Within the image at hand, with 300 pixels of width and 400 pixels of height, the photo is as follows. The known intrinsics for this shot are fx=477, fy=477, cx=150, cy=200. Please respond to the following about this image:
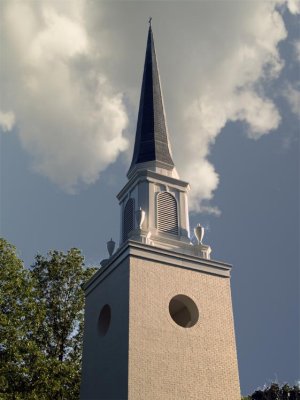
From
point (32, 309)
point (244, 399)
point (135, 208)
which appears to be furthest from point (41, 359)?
point (244, 399)

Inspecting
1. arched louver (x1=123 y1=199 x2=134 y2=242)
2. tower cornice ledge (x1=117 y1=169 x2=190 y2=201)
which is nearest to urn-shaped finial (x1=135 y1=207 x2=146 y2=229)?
arched louver (x1=123 y1=199 x2=134 y2=242)

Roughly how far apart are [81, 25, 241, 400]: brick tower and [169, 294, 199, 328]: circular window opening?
0.11 feet

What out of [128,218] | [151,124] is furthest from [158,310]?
[151,124]

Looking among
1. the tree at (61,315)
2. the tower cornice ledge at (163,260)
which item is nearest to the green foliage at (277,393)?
the tree at (61,315)

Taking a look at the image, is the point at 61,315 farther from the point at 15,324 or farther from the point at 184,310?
the point at 184,310

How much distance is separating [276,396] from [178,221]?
23.8 meters

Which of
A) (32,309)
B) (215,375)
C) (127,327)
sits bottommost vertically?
(215,375)

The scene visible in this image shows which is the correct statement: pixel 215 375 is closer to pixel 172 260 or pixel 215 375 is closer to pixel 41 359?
pixel 172 260

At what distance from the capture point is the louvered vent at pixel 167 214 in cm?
1600

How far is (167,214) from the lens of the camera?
53.5ft

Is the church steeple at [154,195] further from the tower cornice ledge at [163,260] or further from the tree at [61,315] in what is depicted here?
the tree at [61,315]

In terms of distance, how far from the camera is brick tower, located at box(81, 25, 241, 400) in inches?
503

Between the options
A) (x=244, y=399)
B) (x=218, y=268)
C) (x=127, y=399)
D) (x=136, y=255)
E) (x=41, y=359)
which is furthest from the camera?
(x=244, y=399)

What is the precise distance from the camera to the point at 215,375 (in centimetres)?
1352
